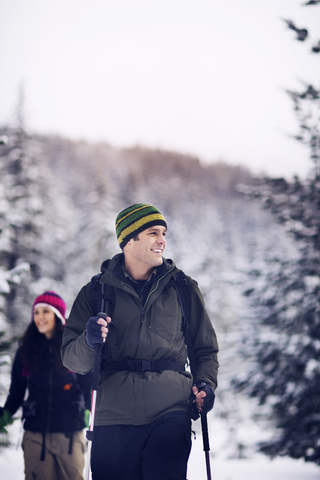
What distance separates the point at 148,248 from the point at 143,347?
80 cm

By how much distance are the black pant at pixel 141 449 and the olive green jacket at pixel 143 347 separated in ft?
0.21

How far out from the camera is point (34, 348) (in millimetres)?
5223

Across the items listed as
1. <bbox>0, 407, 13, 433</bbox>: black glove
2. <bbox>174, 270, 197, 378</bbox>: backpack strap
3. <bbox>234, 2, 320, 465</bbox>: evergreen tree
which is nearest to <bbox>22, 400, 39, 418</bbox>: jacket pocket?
<bbox>0, 407, 13, 433</bbox>: black glove

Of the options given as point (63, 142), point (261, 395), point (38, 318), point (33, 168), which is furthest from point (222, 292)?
point (63, 142)

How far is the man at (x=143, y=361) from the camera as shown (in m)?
3.11

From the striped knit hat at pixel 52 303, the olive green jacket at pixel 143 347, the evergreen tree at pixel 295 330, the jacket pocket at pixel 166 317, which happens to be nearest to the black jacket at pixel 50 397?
the striped knit hat at pixel 52 303

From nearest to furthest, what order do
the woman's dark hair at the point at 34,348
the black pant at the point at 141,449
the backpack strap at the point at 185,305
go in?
the black pant at the point at 141,449
the backpack strap at the point at 185,305
the woman's dark hair at the point at 34,348

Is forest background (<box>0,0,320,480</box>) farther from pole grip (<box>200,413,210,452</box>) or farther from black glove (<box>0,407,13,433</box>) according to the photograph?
pole grip (<box>200,413,210,452</box>)

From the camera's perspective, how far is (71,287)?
26.4 metres

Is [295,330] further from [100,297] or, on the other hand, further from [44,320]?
[100,297]

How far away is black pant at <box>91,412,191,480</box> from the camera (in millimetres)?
3029

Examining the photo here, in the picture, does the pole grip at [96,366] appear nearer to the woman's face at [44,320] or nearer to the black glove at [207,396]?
the black glove at [207,396]

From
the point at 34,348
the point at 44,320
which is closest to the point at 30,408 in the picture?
the point at 34,348

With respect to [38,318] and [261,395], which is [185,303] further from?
[261,395]
